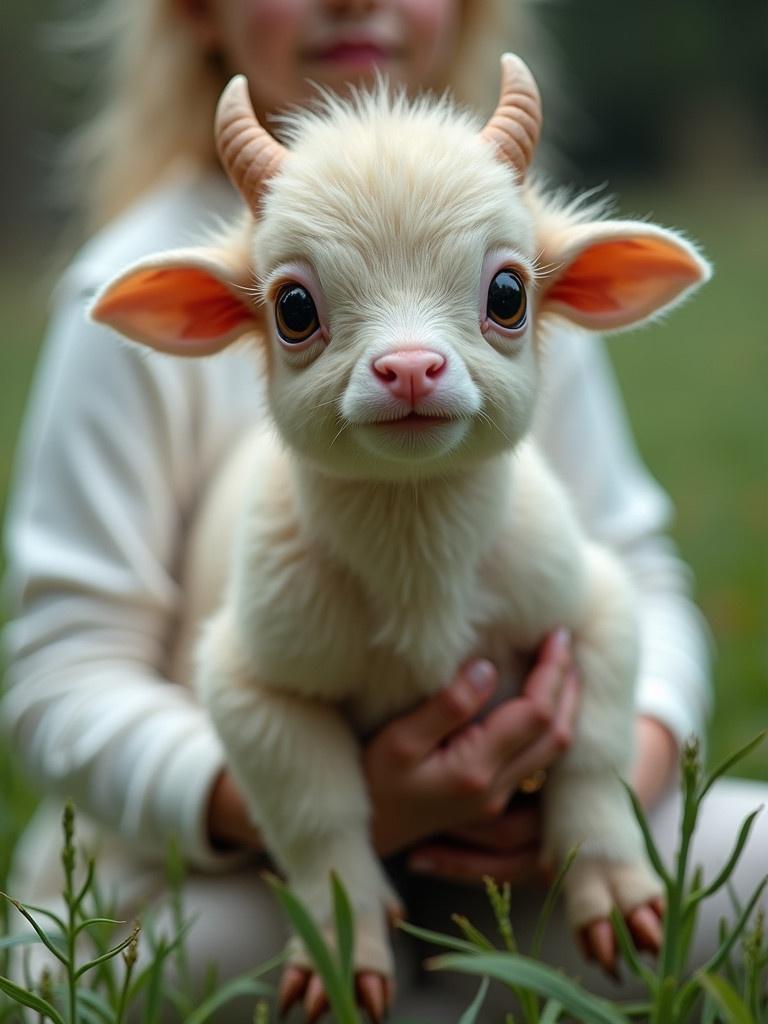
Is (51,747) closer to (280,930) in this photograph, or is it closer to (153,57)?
(280,930)

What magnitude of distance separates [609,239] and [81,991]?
1.05m

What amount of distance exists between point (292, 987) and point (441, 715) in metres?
0.39

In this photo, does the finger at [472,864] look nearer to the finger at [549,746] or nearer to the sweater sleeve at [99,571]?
the finger at [549,746]

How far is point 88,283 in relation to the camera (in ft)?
7.14

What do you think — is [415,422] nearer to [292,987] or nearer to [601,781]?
[601,781]

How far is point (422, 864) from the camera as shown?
72.7 inches

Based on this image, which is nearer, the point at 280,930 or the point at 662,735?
the point at 280,930

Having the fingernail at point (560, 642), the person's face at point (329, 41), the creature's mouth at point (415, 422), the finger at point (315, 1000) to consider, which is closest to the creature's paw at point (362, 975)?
the finger at point (315, 1000)

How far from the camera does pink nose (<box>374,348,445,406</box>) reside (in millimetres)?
1195

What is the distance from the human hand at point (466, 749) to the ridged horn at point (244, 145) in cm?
68

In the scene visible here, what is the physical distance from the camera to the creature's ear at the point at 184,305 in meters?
1.45

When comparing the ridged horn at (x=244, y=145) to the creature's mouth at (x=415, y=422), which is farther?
the ridged horn at (x=244, y=145)

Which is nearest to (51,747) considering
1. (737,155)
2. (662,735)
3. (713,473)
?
(662,735)

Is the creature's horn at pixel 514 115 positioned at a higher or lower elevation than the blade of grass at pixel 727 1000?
higher
